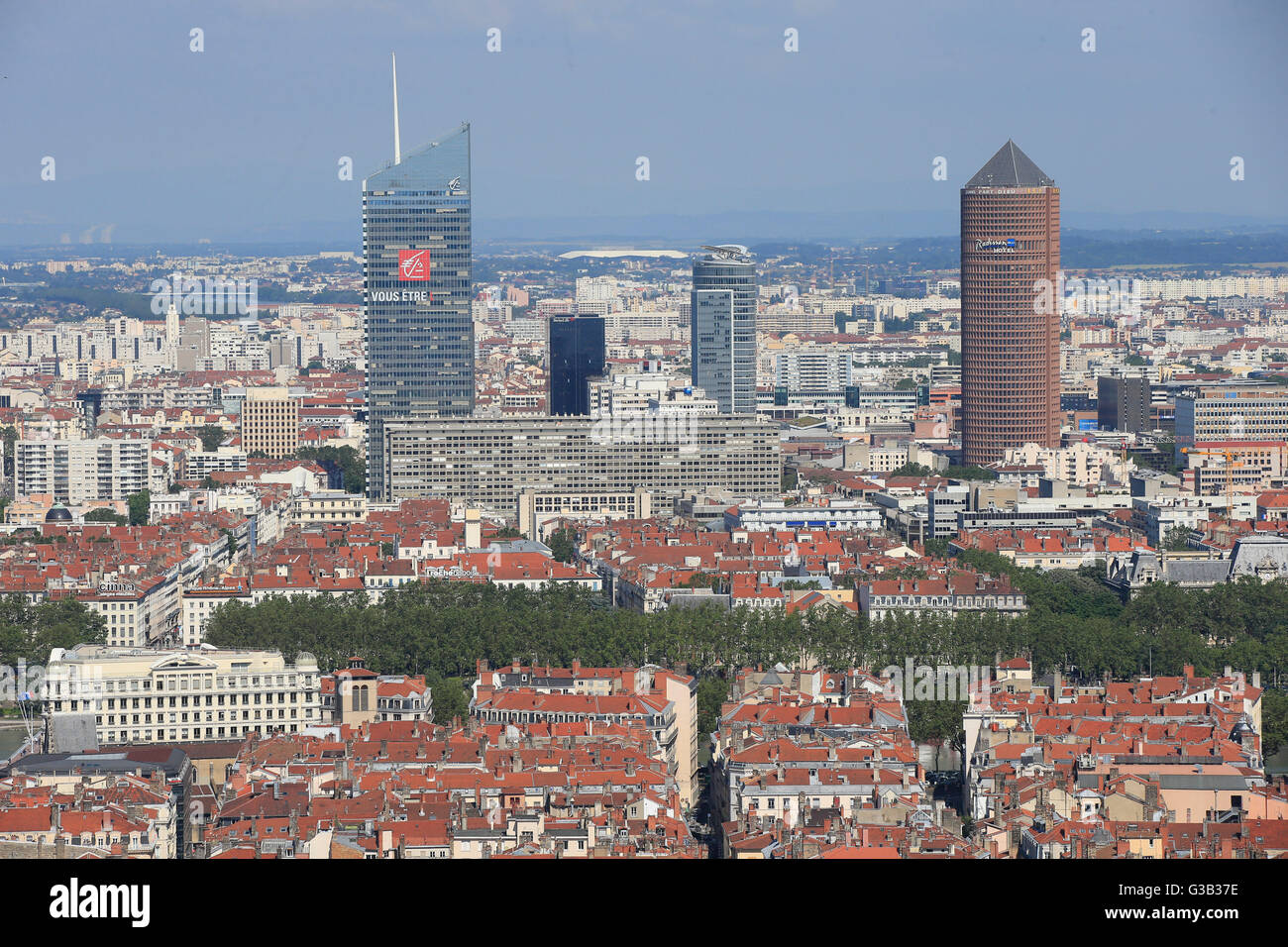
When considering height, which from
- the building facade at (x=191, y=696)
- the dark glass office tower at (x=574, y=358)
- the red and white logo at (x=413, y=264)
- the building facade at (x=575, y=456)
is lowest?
the building facade at (x=191, y=696)

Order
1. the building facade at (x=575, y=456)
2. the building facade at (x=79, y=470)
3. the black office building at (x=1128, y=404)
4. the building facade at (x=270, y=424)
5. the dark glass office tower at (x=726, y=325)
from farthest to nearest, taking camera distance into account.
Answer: the black office building at (x=1128, y=404), the building facade at (x=270, y=424), the dark glass office tower at (x=726, y=325), the building facade at (x=79, y=470), the building facade at (x=575, y=456)

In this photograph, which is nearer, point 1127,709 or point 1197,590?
point 1127,709

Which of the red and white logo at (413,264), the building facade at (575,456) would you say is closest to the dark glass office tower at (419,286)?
the red and white logo at (413,264)

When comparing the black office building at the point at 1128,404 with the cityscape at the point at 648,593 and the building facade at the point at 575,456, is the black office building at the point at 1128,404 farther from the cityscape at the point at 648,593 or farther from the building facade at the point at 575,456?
the building facade at the point at 575,456

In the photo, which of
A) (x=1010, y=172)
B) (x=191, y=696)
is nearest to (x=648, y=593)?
(x=191, y=696)

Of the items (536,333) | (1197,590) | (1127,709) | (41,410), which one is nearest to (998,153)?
(1197,590)
